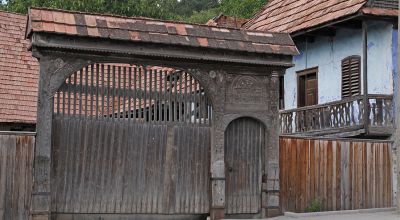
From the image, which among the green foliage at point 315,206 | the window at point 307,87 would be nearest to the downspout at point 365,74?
the window at point 307,87

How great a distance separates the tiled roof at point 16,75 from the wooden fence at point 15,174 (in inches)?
284

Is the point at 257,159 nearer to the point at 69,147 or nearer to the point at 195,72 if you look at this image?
the point at 195,72

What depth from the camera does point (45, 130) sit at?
10.7m

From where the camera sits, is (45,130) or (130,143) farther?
(130,143)

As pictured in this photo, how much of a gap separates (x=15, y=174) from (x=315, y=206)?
20.9ft

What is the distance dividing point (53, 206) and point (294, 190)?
16.8ft

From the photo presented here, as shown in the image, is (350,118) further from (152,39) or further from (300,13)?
(152,39)

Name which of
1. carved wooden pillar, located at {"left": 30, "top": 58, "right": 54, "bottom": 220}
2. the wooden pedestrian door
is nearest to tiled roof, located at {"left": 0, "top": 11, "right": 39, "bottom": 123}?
carved wooden pillar, located at {"left": 30, "top": 58, "right": 54, "bottom": 220}

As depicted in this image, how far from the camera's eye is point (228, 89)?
12164 mm

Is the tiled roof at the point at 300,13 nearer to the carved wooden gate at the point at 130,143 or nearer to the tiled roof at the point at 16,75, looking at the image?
the carved wooden gate at the point at 130,143

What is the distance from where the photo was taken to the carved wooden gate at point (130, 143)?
1104 centimetres

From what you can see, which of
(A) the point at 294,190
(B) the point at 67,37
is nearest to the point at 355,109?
(A) the point at 294,190

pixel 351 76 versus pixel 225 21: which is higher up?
pixel 225 21

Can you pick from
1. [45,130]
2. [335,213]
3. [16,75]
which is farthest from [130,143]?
[16,75]
